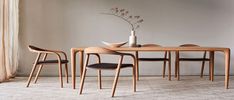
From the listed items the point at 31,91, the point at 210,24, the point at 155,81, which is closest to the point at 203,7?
the point at 210,24

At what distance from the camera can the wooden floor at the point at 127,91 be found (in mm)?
3246

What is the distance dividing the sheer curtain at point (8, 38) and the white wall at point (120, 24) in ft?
0.71

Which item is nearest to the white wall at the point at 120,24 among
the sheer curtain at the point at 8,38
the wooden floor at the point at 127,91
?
the sheer curtain at the point at 8,38

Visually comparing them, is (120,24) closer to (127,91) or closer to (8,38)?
(127,91)

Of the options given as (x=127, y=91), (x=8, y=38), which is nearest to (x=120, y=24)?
(x=127, y=91)

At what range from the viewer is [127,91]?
3613 mm

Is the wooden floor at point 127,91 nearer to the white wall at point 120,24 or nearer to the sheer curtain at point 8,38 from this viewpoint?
the sheer curtain at point 8,38

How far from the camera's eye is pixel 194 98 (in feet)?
10.5

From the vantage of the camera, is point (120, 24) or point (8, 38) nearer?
point (8, 38)

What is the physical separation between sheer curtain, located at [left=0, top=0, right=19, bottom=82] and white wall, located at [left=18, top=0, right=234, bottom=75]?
0.71ft

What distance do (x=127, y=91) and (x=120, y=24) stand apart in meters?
1.81

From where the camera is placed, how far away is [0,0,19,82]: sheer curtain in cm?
425

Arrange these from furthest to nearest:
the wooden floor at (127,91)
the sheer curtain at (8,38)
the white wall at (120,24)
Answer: the white wall at (120,24) → the sheer curtain at (8,38) → the wooden floor at (127,91)

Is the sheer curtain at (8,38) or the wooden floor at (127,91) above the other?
the sheer curtain at (8,38)
